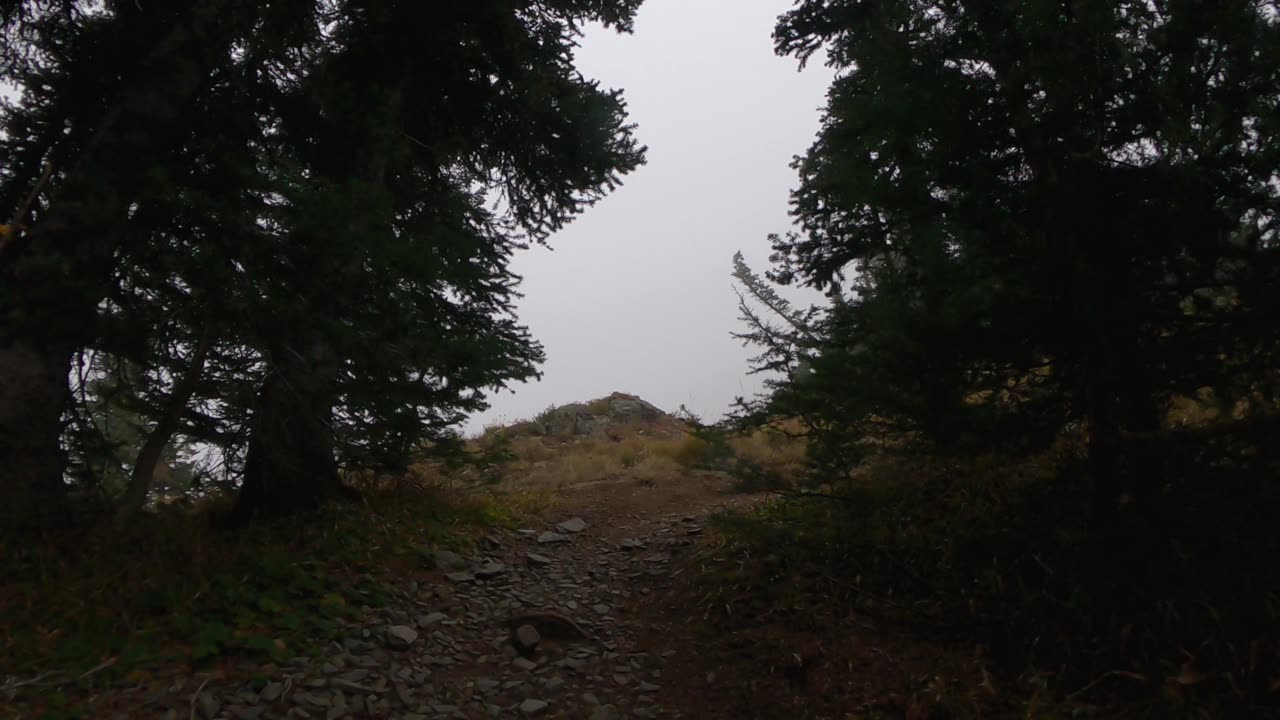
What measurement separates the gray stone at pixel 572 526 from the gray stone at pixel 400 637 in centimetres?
301

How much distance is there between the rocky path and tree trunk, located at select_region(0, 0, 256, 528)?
9.28 feet

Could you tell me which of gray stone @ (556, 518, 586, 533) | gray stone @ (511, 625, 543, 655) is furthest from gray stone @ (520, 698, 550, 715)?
gray stone @ (556, 518, 586, 533)

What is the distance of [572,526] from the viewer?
7.95m

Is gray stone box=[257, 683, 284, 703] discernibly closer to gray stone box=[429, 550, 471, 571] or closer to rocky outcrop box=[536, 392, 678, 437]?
gray stone box=[429, 550, 471, 571]

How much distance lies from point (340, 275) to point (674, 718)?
414cm

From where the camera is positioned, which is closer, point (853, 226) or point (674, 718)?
point (674, 718)

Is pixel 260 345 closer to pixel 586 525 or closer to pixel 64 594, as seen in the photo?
pixel 64 594

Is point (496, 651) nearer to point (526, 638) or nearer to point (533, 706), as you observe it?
point (526, 638)

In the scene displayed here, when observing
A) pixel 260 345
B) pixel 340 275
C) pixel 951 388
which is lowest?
pixel 951 388

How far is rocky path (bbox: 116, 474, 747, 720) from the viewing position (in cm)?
388

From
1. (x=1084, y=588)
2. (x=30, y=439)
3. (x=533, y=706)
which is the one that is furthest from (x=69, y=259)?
(x=1084, y=588)

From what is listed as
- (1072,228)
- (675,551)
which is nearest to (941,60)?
(1072,228)

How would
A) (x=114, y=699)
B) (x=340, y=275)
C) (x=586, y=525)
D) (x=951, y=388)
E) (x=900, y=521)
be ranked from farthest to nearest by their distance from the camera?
(x=586, y=525), (x=900, y=521), (x=340, y=275), (x=951, y=388), (x=114, y=699)

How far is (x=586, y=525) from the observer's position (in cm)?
816
